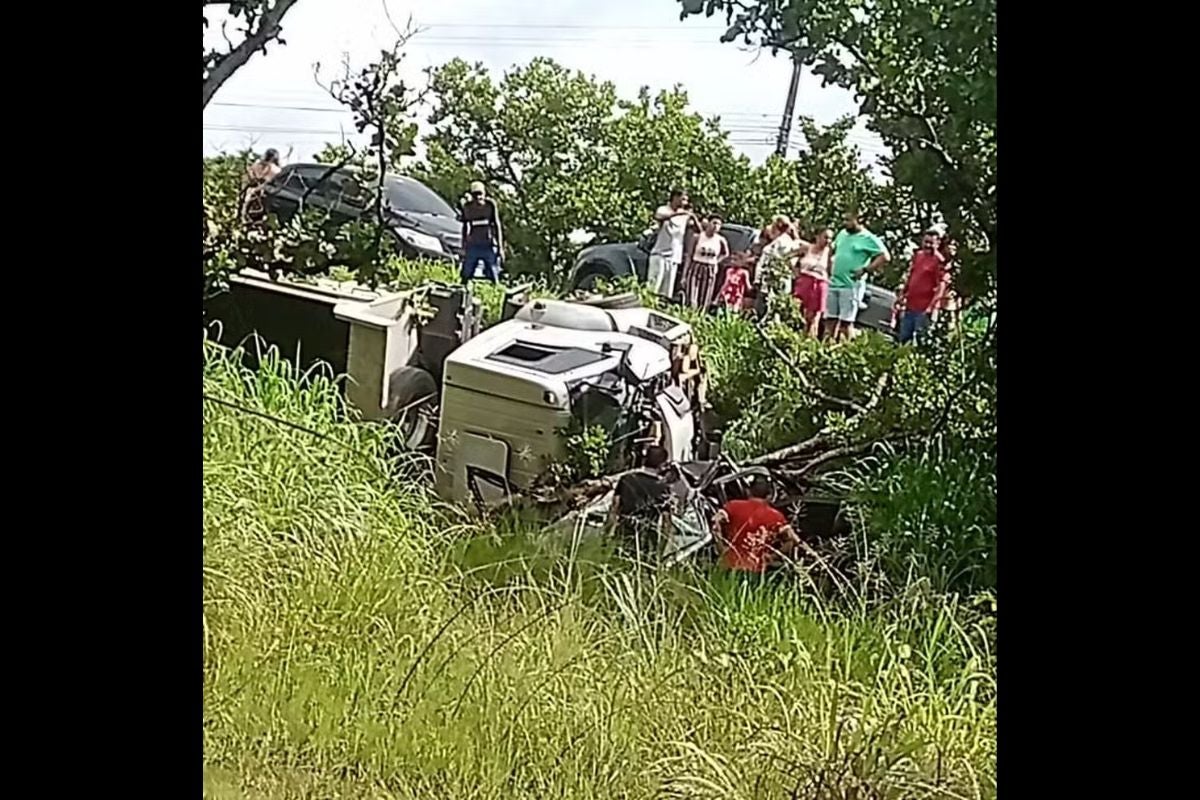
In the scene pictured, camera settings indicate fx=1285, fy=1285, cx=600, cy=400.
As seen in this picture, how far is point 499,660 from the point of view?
1.13 m

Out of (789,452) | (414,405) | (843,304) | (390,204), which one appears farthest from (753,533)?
(390,204)

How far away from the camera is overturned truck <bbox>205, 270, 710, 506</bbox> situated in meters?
1.12

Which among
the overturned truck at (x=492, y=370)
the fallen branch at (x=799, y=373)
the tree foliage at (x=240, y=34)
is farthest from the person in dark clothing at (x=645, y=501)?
A: the tree foliage at (x=240, y=34)

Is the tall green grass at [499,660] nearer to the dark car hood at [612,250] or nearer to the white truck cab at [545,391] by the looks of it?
the white truck cab at [545,391]

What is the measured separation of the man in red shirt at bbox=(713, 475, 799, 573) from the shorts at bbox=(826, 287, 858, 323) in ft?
0.50

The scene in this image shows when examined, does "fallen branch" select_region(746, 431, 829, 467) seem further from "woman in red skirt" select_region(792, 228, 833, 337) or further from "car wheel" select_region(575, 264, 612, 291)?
"car wheel" select_region(575, 264, 612, 291)

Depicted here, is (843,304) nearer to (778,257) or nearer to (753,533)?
(778,257)

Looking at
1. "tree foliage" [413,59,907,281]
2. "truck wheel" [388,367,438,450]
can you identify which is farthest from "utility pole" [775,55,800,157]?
"truck wheel" [388,367,438,450]

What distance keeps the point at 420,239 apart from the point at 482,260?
0.20ft

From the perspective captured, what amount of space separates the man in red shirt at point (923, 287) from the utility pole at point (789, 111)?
14 cm

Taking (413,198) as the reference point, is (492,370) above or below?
below
